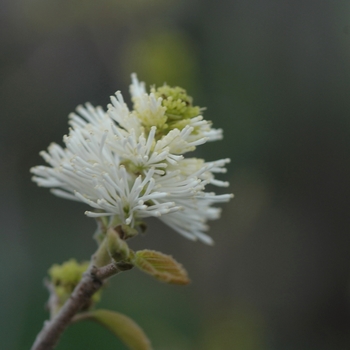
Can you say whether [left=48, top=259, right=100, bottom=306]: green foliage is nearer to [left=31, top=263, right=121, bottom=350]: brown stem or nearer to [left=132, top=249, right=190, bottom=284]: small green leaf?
[left=31, top=263, right=121, bottom=350]: brown stem

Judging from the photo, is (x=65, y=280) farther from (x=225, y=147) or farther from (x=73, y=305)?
(x=225, y=147)

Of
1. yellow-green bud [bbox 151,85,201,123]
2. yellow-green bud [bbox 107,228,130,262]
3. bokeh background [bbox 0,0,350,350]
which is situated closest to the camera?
yellow-green bud [bbox 107,228,130,262]

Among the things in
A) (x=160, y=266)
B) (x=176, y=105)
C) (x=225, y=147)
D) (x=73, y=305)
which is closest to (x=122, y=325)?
(x=73, y=305)

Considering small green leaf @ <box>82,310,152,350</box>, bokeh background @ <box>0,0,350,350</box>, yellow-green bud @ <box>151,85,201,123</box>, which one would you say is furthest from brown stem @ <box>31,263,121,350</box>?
bokeh background @ <box>0,0,350,350</box>

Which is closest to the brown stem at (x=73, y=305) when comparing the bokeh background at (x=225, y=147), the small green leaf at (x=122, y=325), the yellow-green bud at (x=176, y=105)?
the small green leaf at (x=122, y=325)

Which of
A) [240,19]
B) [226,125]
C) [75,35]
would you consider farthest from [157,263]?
[75,35]

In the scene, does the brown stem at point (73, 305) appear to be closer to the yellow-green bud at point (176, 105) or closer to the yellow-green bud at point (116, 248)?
the yellow-green bud at point (116, 248)

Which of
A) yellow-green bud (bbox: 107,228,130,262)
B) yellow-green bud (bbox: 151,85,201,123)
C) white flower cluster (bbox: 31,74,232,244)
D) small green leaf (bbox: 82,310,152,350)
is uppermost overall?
yellow-green bud (bbox: 151,85,201,123)
